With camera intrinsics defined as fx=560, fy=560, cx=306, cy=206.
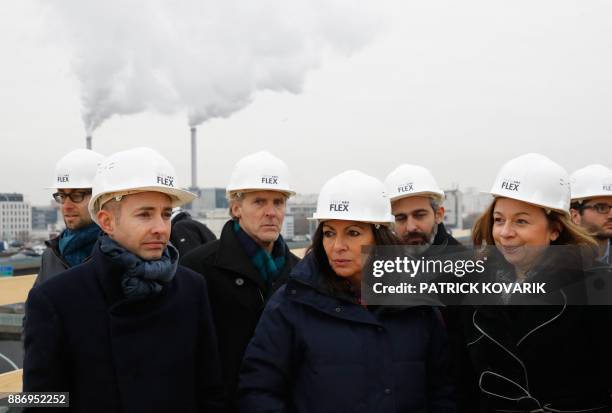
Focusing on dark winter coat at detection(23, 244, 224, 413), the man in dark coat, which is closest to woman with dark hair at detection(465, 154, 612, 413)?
the man in dark coat

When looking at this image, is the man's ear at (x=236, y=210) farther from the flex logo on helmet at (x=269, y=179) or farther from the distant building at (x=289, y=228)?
the distant building at (x=289, y=228)

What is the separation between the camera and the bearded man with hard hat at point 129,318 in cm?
232

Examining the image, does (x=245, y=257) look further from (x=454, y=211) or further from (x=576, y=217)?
(x=454, y=211)

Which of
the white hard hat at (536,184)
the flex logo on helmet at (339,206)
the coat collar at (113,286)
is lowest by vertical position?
the coat collar at (113,286)

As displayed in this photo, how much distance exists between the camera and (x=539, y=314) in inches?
105

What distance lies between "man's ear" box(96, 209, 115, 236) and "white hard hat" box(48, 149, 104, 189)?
1.88m

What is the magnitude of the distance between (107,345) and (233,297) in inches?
50.9

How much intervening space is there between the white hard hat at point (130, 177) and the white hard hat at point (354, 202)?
754 mm

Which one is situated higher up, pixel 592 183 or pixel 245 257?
pixel 592 183

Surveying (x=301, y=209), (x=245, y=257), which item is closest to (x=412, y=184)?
(x=245, y=257)

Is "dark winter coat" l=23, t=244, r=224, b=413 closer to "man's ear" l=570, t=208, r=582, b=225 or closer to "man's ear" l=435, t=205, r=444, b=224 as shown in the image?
"man's ear" l=435, t=205, r=444, b=224

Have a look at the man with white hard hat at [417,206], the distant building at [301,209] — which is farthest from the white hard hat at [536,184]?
the distant building at [301,209]

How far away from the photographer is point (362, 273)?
9.39 ft

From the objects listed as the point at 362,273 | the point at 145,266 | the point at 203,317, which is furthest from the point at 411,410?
the point at 145,266
